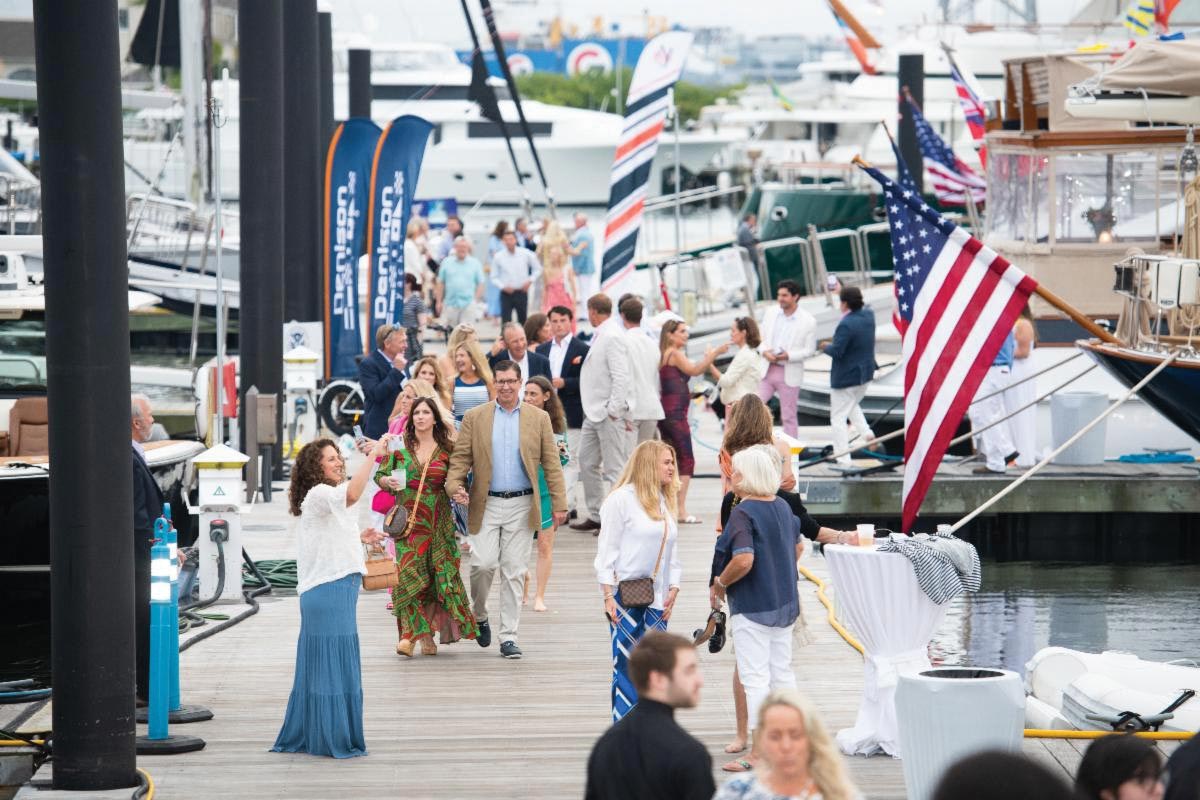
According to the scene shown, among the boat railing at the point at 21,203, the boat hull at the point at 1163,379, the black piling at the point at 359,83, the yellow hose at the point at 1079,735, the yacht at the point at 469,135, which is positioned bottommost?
the yellow hose at the point at 1079,735

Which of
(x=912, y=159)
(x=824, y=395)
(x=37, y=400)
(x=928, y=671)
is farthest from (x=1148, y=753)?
(x=912, y=159)

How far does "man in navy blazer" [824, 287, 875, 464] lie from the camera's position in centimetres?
1883

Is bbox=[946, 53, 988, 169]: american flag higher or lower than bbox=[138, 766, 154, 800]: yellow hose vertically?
higher

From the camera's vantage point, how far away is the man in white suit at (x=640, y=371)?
15656mm

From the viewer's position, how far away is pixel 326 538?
991cm

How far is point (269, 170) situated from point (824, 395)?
32.3 ft

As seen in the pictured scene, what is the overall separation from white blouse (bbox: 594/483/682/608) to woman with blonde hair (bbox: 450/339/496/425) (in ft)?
15.9

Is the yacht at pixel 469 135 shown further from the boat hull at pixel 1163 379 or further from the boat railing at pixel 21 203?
the boat hull at pixel 1163 379

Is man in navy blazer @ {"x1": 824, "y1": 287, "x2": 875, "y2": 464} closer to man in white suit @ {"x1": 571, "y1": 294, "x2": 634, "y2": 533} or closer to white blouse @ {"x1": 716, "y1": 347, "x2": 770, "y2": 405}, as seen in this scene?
white blouse @ {"x1": 716, "y1": 347, "x2": 770, "y2": 405}

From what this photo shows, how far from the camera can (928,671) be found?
30.2 feet

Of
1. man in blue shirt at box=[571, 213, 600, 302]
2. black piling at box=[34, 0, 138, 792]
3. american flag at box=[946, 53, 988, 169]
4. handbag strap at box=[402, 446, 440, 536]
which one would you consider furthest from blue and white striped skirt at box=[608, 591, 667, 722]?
american flag at box=[946, 53, 988, 169]

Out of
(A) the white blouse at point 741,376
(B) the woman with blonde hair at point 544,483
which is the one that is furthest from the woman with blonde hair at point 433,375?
(A) the white blouse at point 741,376

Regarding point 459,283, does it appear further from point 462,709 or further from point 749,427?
point 749,427

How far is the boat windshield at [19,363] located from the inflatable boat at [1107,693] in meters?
9.68
